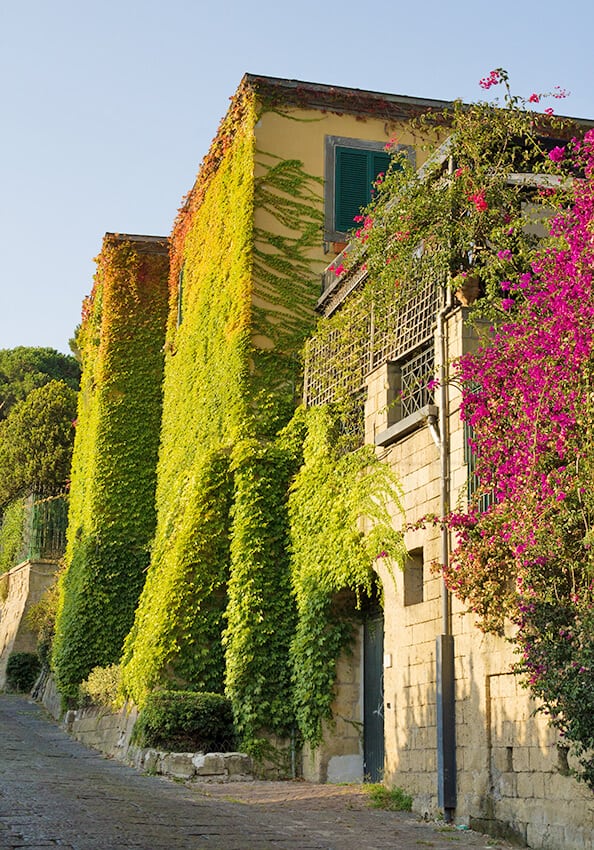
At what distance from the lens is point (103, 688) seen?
1839 cm

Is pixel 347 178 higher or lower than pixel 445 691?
higher

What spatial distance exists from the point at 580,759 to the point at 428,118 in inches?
472

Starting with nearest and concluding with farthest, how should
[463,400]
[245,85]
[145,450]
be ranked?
[463,400]
[245,85]
[145,450]

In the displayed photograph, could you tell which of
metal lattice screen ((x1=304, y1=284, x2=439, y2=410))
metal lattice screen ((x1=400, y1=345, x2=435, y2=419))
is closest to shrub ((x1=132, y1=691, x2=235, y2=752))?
metal lattice screen ((x1=304, y1=284, x2=439, y2=410))

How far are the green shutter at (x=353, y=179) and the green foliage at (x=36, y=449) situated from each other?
718 inches

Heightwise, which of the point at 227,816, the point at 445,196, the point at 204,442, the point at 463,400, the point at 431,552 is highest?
the point at 445,196

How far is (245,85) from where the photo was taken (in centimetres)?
1742

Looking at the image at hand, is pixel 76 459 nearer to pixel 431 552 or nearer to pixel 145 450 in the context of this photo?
pixel 145 450

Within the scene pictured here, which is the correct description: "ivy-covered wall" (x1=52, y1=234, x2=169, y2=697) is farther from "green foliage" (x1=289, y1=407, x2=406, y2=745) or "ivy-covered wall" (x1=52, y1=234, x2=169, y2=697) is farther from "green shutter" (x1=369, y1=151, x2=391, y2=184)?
"green foliage" (x1=289, y1=407, x2=406, y2=745)

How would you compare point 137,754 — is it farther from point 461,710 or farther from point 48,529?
point 48,529

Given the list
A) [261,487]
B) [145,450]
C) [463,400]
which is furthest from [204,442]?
[463,400]

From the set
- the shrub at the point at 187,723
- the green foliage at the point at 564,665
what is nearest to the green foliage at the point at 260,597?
the shrub at the point at 187,723

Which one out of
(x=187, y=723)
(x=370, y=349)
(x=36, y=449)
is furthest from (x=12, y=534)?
(x=370, y=349)

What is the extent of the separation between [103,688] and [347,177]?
912 centimetres
